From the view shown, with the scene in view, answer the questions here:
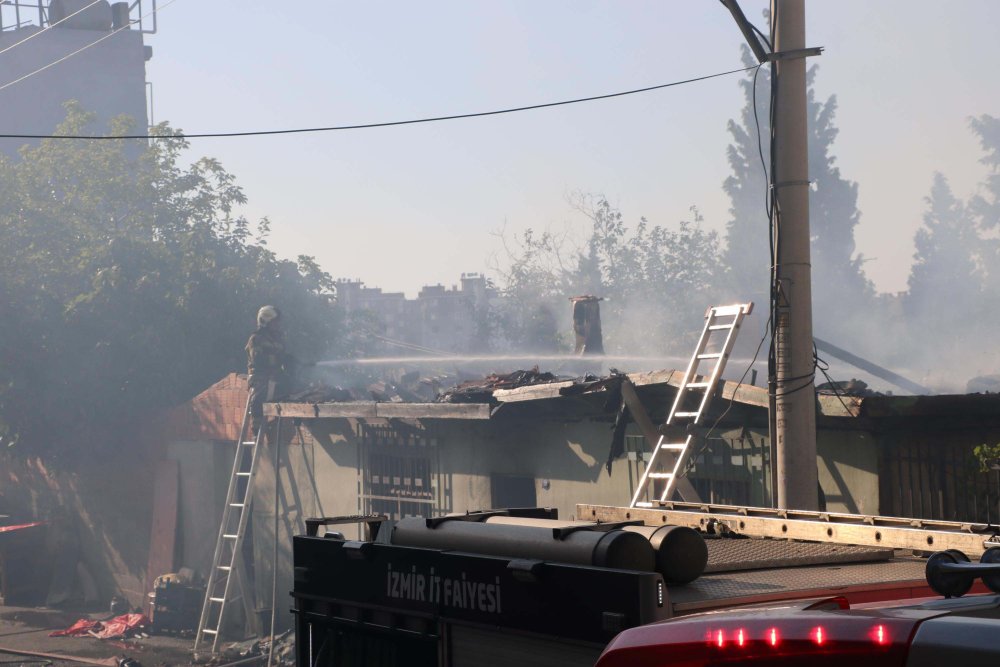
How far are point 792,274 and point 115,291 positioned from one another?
74.1 ft

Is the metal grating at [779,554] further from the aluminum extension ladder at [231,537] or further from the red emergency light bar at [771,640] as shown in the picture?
the aluminum extension ladder at [231,537]

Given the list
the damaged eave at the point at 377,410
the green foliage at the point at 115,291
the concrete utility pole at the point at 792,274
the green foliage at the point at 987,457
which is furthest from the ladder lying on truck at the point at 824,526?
the green foliage at the point at 115,291

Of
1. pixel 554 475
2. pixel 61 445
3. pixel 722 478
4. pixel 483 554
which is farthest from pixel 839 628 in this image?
pixel 61 445

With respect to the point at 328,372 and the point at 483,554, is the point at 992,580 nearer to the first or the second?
the point at 483,554

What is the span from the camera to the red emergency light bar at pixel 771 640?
1.77 meters

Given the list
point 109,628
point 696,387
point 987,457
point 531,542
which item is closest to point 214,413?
point 109,628

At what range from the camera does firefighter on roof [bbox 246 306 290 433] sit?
20.3 meters

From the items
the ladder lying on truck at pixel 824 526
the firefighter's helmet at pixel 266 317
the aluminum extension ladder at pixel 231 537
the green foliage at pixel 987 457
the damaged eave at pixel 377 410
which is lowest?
the aluminum extension ladder at pixel 231 537

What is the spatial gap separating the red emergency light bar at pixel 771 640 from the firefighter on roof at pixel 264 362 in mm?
18473

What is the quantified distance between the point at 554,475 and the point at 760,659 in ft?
40.8

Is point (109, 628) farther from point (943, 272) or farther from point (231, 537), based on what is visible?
point (943, 272)

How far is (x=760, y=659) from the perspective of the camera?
1.92 meters

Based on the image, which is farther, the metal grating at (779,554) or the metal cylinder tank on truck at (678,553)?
the metal grating at (779,554)

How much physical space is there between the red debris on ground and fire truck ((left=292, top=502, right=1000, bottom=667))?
690 inches
